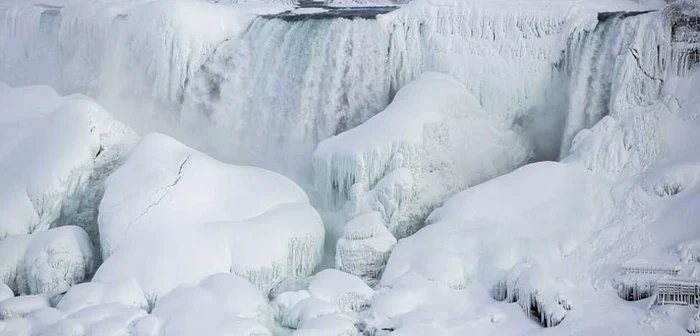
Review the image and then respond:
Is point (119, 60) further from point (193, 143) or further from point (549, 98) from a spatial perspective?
point (549, 98)

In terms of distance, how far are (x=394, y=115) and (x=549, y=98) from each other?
2249 millimetres

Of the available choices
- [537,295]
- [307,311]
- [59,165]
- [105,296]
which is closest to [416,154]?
[307,311]

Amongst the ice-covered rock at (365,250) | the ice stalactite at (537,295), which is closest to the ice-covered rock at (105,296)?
the ice-covered rock at (365,250)

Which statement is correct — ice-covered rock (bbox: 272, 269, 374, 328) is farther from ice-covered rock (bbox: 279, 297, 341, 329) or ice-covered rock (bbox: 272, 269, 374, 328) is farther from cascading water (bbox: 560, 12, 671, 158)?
cascading water (bbox: 560, 12, 671, 158)

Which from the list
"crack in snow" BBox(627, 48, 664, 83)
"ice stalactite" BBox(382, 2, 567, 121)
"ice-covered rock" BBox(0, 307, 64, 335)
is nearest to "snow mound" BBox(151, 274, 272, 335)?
"ice-covered rock" BBox(0, 307, 64, 335)

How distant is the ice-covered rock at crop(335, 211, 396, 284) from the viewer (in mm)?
11344

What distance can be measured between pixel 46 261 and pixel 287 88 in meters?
4.65

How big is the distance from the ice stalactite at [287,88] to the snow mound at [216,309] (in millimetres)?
3690

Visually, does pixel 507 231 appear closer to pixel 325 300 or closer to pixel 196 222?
pixel 325 300

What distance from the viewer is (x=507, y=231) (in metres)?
11.0

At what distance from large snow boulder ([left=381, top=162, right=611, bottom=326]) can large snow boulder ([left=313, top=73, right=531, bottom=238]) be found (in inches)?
24.1

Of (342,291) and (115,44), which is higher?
(115,44)

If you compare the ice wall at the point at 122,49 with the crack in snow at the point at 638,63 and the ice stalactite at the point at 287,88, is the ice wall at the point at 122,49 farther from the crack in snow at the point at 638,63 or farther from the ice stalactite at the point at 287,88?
the crack in snow at the point at 638,63

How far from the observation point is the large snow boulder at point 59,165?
41.2ft
